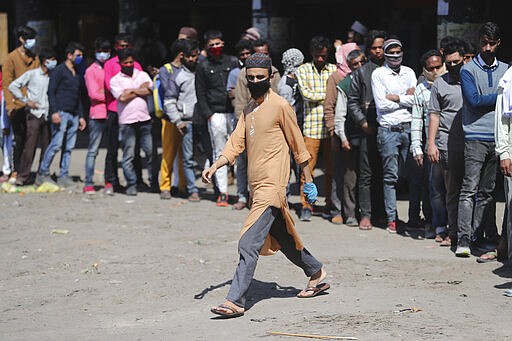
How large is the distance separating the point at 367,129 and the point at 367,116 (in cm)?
15

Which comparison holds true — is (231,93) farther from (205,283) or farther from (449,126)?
(205,283)

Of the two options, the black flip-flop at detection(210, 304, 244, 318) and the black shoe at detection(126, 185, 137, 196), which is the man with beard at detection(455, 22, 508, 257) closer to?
the black flip-flop at detection(210, 304, 244, 318)

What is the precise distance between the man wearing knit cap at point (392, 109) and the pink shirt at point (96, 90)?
174 inches

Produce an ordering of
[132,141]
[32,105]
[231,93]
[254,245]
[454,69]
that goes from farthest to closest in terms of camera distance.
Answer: [32,105]
[132,141]
[231,93]
[454,69]
[254,245]

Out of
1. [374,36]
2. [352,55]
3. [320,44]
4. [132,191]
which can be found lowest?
[132,191]

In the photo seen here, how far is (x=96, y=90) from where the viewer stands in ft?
44.2

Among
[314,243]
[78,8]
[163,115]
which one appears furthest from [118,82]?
[78,8]

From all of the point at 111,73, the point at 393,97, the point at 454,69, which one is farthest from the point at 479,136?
the point at 111,73

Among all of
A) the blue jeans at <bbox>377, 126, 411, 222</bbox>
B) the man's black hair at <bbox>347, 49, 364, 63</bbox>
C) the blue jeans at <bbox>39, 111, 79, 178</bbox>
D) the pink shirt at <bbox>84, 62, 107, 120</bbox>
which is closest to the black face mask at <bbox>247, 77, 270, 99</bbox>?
the blue jeans at <bbox>377, 126, 411, 222</bbox>

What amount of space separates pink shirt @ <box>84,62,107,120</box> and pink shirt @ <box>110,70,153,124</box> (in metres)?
0.30

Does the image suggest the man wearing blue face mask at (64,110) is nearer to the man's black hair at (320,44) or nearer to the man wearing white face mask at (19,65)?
the man wearing white face mask at (19,65)

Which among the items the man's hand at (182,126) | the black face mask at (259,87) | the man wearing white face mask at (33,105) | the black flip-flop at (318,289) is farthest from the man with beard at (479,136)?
the man wearing white face mask at (33,105)

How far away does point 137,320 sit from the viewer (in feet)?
25.0

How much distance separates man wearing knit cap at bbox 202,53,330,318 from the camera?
7.65 metres
